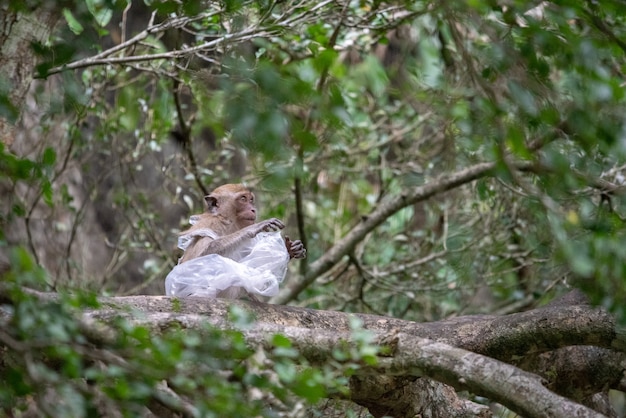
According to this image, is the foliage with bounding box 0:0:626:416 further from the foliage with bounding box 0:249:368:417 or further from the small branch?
the small branch

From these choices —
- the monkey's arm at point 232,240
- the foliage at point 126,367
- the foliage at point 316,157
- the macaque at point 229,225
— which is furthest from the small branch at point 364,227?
the foliage at point 126,367

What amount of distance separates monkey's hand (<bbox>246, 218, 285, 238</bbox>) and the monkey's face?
0.48m

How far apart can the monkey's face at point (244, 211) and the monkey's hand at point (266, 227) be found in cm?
48

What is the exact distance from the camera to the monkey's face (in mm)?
6125

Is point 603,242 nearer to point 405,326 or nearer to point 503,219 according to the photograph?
point 405,326

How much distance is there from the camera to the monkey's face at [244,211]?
6125mm

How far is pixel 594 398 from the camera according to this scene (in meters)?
5.79

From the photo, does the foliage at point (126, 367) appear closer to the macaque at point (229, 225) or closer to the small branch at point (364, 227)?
the macaque at point (229, 225)

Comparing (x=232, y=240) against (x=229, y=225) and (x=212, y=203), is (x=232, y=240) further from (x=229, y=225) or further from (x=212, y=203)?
(x=212, y=203)

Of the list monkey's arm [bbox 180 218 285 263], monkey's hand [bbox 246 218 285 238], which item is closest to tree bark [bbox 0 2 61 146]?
monkey's arm [bbox 180 218 285 263]

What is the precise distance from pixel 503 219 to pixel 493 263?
0.45 m

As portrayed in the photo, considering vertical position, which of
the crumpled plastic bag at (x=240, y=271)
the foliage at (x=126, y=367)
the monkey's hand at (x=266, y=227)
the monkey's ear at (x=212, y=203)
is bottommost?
the crumpled plastic bag at (x=240, y=271)

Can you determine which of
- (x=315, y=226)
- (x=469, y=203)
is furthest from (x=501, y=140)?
(x=315, y=226)

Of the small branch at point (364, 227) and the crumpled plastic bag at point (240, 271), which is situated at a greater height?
the crumpled plastic bag at point (240, 271)
